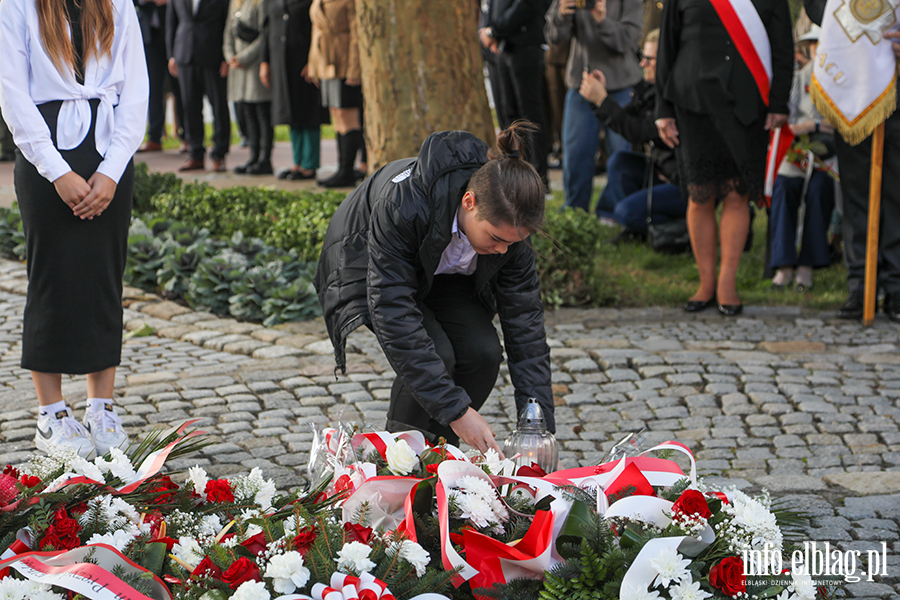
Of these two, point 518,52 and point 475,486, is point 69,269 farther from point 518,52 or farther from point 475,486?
point 518,52

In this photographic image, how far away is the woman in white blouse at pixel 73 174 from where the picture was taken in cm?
344

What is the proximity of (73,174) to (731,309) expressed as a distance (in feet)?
13.0

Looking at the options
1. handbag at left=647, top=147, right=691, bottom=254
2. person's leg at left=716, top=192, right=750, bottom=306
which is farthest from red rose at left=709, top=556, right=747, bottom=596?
handbag at left=647, top=147, right=691, bottom=254

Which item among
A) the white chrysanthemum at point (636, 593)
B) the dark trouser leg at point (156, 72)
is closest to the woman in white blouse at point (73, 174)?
the white chrysanthemum at point (636, 593)

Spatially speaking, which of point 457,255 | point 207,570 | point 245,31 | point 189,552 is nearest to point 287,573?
point 207,570

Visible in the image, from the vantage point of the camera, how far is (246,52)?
1000 centimetres

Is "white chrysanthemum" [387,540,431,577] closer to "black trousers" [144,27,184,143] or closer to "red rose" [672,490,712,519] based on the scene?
"red rose" [672,490,712,519]

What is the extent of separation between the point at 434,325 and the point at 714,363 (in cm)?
224

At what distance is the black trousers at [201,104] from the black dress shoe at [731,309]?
6607mm

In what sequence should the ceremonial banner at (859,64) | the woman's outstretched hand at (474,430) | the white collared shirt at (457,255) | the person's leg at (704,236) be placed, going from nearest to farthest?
the woman's outstretched hand at (474,430), the white collared shirt at (457,255), the ceremonial banner at (859,64), the person's leg at (704,236)

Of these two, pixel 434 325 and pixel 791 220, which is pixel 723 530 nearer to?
pixel 434 325

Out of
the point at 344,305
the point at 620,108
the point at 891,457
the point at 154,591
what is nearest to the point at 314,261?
the point at 620,108

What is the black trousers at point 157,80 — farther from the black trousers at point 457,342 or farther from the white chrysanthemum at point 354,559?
the white chrysanthemum at point 354,559

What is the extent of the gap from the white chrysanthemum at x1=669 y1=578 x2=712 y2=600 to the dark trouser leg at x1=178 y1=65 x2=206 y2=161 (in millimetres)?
Result: 9677
